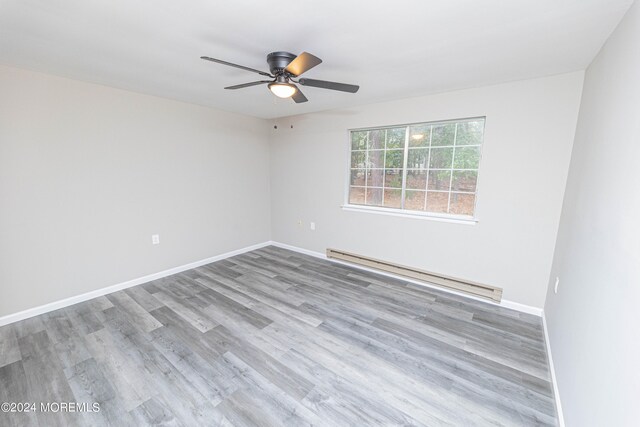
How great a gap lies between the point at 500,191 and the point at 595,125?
40.7 inches

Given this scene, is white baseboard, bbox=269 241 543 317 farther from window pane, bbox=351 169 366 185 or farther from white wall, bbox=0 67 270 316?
white wall, bbox=0 67 270 316

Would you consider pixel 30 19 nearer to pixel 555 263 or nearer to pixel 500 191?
pixel 500 191

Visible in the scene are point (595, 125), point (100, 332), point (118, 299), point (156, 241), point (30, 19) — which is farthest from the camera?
point (156, 241)

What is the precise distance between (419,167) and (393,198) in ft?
1.73

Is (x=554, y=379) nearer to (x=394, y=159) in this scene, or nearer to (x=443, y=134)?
(x=443, y=134)

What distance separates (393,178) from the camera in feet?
11.6

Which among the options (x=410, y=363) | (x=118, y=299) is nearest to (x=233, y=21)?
(x=410, y=363)

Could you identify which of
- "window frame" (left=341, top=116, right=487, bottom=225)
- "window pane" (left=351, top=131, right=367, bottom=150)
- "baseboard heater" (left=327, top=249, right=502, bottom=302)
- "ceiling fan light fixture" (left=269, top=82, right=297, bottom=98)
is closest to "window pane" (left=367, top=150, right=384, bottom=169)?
"window pane" (left=351, top=131, right=367, bottom=150)

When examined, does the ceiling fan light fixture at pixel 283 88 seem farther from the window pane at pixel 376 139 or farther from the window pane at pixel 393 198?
the window pane at pixel 393 198

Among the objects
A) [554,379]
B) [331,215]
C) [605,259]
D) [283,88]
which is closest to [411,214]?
[331,215]

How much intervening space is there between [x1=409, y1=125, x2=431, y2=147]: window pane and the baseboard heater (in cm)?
157

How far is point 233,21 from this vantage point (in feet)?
5.11

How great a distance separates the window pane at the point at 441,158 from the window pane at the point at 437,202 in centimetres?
33

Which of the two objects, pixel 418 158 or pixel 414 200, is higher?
pixel 418 158
